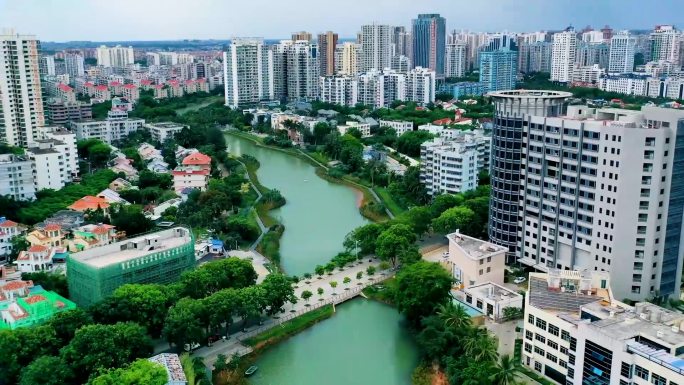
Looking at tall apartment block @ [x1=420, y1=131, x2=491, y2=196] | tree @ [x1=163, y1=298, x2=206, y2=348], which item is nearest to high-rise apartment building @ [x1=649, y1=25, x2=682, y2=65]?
tall apartment block @ [x1=420, y1=131, x2=491, y2=196]

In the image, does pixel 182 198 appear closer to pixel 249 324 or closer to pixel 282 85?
pixel 249 324

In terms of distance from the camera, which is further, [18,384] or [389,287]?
[389,287]

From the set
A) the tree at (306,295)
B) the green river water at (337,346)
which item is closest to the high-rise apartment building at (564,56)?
the green river water at (337,346)

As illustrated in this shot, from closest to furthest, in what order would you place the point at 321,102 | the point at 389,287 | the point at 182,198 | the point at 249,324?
the point at 249,324
the point at 389,287
the point at 182,198
the point at 321,102

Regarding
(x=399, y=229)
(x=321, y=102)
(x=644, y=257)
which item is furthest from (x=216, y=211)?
(x=321, y=102)

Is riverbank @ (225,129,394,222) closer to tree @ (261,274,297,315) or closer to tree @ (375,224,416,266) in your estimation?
tree @ (375,224,416,266)

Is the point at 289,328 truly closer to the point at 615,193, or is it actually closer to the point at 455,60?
the point at 615,193

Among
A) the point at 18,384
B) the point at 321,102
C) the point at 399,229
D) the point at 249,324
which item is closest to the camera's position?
the point at 18,384
